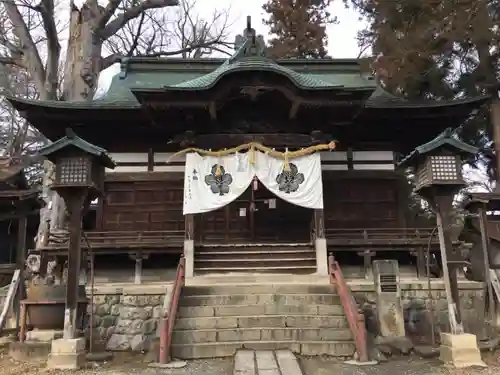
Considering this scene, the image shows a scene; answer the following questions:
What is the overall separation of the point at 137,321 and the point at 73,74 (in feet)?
27.9

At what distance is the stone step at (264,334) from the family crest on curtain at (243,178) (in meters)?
4.00

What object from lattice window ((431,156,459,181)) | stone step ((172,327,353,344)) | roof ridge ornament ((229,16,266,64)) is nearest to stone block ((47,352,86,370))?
stone step ((172,327,353,344))

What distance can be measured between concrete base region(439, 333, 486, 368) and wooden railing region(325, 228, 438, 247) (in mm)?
4323

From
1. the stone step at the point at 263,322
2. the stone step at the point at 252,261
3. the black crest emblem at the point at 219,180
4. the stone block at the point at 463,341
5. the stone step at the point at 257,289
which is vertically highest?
the black crest emblem at the point at 219,180

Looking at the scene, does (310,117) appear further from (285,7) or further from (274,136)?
(285,7)

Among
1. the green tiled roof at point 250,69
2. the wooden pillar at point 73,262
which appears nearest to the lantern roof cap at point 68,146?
the wooden pillar at point 73,262

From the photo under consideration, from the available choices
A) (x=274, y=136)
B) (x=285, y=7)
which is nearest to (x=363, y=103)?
(x=274, y=136)

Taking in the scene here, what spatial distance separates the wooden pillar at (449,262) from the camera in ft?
24.1

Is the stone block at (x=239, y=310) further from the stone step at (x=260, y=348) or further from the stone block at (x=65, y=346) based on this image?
the stone block at (x=65, y=346)

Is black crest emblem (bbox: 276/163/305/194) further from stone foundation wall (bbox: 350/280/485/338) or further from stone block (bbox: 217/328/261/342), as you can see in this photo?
stone block (bbox: 217/328/261/342)

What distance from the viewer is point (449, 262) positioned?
25.1ft

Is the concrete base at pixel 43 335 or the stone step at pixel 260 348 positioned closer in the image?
the stone step at pixel 260 348

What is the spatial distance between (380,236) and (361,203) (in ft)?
4.82

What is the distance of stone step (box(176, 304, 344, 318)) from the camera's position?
27.7ft
